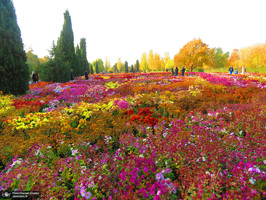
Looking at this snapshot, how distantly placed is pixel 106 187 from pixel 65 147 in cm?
152

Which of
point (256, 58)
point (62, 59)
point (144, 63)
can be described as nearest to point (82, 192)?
point (62, 59)

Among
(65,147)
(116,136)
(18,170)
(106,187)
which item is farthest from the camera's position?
(116,136)

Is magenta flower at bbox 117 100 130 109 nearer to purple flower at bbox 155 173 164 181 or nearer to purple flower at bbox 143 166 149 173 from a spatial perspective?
purple flower at bbox 143 166 149 173

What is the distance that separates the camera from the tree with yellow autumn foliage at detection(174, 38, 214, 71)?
32500 millimetres

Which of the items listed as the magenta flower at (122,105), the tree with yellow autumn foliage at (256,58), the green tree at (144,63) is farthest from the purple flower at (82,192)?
the green tree at (144,63)

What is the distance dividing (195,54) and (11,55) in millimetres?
33826

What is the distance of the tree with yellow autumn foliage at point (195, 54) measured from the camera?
32500 millimetres

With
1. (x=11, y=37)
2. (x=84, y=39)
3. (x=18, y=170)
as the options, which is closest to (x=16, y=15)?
(x=11, y=37)

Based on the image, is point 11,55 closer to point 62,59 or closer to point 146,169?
point 62,59

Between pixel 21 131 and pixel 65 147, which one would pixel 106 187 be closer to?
pixel 65 147

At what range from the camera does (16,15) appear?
9438 mm

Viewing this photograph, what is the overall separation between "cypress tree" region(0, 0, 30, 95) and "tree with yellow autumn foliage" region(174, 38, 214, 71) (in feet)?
108

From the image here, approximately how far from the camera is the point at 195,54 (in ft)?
107

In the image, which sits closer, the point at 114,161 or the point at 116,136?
the point at 114,161
